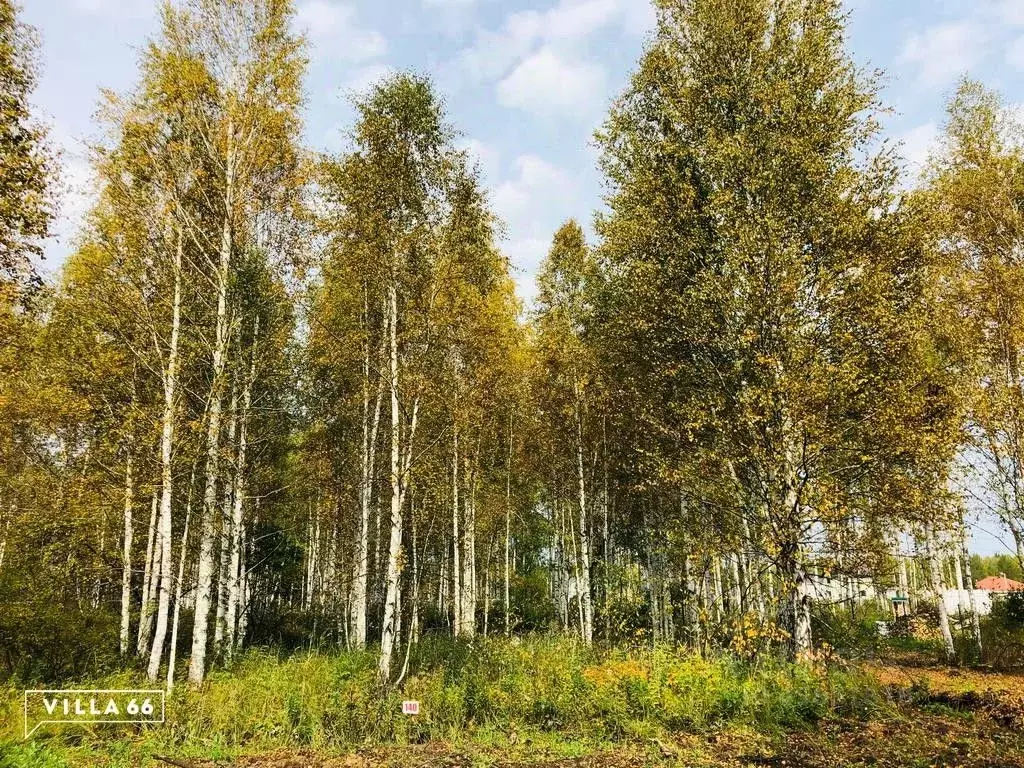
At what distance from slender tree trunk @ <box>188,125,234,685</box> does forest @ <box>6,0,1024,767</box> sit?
0.08m

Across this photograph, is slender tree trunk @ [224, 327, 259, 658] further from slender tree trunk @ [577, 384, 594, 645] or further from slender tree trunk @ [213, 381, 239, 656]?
slender tree trunk @ [577, 384, 594, 645]

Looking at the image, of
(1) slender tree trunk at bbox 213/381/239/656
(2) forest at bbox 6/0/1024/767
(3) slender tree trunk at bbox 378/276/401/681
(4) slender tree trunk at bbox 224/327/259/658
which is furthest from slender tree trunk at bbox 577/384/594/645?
(1) slender tree trunk at bbox 213/381/239/656

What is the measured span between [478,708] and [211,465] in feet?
23.2

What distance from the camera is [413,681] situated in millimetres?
10547

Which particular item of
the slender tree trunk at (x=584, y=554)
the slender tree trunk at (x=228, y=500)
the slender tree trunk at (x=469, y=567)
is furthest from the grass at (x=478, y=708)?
the slender tree trunk at (x=469, y=567)

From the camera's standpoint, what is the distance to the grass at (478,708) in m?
8.16

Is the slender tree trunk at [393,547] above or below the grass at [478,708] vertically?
above

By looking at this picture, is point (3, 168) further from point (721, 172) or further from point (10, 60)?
point (721, 172)

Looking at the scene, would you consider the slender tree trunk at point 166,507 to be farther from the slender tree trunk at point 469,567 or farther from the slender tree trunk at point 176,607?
the slender tree trunk at point 469,567

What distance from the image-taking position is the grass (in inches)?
321

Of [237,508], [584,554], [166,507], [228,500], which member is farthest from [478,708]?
[584,554]

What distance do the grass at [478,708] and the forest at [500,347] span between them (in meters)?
0.07

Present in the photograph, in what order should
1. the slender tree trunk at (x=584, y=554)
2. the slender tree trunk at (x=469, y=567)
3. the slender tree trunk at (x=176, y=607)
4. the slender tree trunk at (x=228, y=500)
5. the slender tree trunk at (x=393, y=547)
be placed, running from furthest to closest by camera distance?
the slender tree trunk at (x=469, y=567) → the slender tree trunk at (x=584, y=554) → the slender tree trunk at (x=228, y=500) → the slender tree trunk at (x=393, y=547) → the slender tree trunk at (x=176, y=607)

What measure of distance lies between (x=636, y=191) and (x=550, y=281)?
683 centimetres
